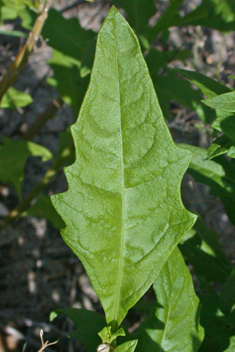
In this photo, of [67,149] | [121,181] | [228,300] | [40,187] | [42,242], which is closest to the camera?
[121,181]

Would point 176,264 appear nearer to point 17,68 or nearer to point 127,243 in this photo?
point 127,243

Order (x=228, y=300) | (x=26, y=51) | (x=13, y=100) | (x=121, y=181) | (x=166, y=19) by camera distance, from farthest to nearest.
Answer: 1. (x=13, y=100)
2. (x=166, y=19)
3. (x=26, y=51)
4. (x=228, y=300)
5. (x=121, y=181)

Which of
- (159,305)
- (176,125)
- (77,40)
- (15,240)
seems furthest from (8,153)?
(159,305)

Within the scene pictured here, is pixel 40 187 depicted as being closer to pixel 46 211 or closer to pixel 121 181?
pixel 46 211

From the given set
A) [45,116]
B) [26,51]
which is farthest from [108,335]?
[45,116]

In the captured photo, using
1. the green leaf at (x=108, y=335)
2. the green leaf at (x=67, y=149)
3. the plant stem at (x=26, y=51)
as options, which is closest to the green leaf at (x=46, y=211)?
the green leaf at (x=67, y=149)

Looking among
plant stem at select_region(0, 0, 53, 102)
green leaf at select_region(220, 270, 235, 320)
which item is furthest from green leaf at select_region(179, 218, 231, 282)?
plant stem at select_region(0, 0, 53, 102)

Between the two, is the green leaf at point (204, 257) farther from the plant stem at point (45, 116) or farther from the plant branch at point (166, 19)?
the plant stem at point (45, 116)
